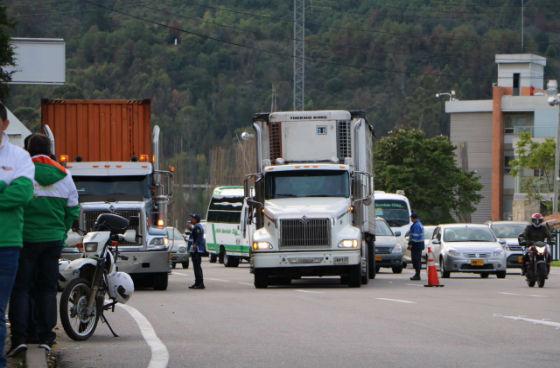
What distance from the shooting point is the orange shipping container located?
30891 millimetres

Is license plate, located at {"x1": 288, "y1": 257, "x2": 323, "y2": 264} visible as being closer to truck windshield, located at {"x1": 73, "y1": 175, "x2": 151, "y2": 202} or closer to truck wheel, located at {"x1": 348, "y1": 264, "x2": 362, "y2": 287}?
truck wheel, located at {"x1": 348, "y1": 264, "x2": 362, "y2": 287}

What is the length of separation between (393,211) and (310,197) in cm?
2198

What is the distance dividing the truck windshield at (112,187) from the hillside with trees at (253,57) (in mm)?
95344

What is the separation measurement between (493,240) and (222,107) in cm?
10106

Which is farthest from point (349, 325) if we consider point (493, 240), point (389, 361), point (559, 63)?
point (559, 63)

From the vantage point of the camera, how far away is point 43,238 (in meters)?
12.8

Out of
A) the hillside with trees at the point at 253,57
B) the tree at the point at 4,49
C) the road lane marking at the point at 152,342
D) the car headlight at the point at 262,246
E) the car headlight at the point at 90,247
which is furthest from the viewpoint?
the hillside with trees at the point at 253,57

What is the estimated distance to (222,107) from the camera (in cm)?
13838

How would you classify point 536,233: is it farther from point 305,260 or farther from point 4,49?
point 4,49

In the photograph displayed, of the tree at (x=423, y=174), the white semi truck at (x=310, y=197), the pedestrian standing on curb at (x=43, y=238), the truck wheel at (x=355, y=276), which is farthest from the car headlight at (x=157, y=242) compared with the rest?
the tree at (x=423, y=174)

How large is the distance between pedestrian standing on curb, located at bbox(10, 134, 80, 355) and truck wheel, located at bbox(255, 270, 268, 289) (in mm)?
15645

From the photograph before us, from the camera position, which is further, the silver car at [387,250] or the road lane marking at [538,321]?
the silver car at [387,250]

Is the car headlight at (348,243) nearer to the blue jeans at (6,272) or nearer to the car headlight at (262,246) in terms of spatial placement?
the car headlight at (262,246)

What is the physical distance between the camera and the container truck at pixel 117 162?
28672mm
